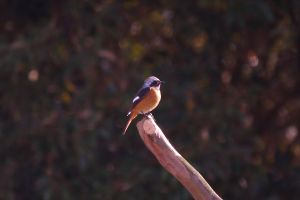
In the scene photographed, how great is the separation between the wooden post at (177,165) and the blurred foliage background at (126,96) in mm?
2201

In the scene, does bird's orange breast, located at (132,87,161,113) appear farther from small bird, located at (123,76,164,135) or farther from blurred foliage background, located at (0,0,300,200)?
blurred foliage background, located at (0,0,300,200)

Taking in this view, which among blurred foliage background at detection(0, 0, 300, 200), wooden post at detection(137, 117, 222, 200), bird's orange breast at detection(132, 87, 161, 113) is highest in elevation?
wooden post at detection(137, 117, 222, 200)

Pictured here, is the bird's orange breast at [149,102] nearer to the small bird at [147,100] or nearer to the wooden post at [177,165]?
the small bird at [147,100]

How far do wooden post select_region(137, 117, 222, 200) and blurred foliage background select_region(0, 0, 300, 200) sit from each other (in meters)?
2.20

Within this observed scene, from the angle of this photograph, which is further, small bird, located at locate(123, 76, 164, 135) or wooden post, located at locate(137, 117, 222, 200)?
small bird, located at locate(123, 76, 164, 135)

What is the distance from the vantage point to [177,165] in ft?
8.68

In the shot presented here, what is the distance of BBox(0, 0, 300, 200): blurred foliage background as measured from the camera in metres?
5.08

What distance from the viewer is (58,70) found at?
5508mm

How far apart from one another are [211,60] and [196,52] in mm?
281

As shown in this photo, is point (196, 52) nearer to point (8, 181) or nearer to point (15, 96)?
point (15, 96)

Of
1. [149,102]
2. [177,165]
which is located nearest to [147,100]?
[149,102]

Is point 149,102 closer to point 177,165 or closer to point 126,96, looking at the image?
point 126,96

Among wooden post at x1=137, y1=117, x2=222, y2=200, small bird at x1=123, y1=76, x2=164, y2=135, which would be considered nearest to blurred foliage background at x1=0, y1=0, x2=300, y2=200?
small bird at x1=123, y1=76, x2=164, y2=135

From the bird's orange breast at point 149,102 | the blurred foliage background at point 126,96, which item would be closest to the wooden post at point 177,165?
the bird's orange breast at point 149,102
